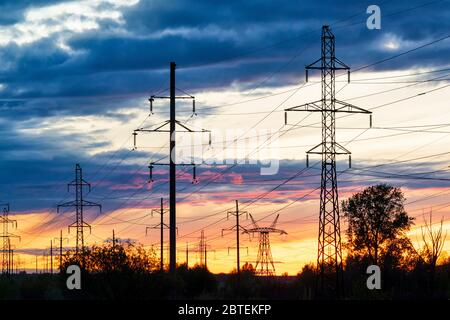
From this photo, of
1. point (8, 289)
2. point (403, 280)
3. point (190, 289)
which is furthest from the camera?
point (403, 280)

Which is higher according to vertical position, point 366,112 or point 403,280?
point 366,112

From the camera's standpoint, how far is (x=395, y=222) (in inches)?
5261

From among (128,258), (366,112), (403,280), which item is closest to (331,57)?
(366,112)

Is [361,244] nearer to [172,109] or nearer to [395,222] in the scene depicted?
[395,222]

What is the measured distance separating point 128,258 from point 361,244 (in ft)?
223

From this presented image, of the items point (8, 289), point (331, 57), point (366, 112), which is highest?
point (331, 57)

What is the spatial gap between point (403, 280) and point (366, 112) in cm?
5545

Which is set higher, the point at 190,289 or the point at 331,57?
the point at 331,57

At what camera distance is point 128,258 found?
2707 inches

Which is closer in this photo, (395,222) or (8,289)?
(8,289)
